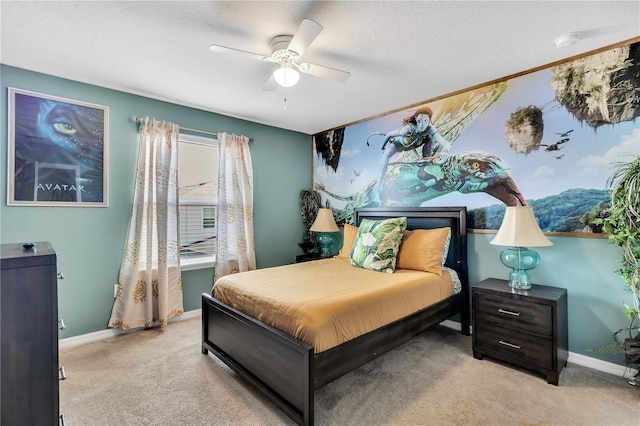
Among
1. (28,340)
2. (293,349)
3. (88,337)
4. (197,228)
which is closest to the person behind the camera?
(28,340)

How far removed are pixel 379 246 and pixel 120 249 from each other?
8.89ft

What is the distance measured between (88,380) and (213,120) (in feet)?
9.63

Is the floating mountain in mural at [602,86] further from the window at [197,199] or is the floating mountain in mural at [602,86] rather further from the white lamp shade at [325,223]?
the window at [197,199]

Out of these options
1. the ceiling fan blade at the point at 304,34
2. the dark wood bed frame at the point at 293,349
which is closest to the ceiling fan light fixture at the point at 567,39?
the dark wood bed frame at the point at 293,349

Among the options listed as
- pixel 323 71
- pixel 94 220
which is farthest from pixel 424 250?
pixel 94 220

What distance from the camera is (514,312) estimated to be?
7.64 ft

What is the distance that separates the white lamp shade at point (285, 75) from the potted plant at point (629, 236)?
2425 millimetres

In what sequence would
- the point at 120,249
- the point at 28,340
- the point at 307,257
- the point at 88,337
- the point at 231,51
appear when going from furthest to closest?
the point at 307,257, the point at 120,249, the point at 88,337, the point at 231,51, the point at 28,340

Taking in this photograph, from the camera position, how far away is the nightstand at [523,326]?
2.15 meters

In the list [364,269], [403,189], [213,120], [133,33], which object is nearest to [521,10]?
[403,189]

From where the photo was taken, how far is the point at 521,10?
6.08 ft

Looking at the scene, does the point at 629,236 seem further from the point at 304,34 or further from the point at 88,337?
the point at 88,337

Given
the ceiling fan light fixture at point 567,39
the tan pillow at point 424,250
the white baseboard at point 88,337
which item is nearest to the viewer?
the ceiling fan light fixture at point 567,39

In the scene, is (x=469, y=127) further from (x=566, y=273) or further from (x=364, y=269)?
(x=364, y=269)
